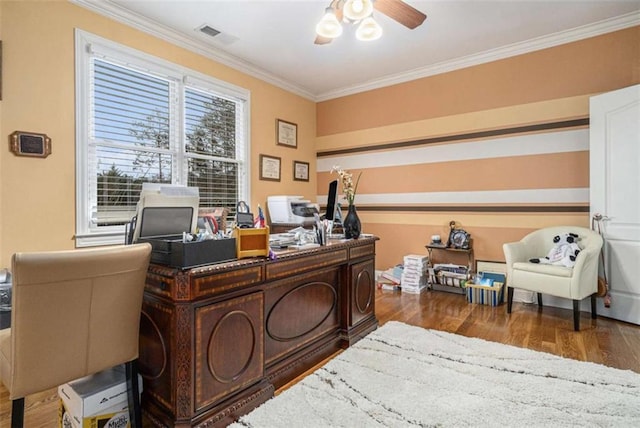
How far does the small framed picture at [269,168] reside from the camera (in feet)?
14.7

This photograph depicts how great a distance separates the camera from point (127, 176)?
3.13 m

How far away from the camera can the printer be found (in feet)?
14.0

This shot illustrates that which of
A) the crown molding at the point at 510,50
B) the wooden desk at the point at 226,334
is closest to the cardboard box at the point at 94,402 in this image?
the wooden desk at the point at 226,334

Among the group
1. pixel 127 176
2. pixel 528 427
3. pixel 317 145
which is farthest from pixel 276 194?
pixel 528 427

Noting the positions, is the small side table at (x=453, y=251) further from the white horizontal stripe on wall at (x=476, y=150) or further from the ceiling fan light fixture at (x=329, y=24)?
the ceiling fan light fixture at (x=329, y=24)

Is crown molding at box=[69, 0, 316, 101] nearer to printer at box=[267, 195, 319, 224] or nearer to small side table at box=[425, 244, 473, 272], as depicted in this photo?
printer at box=[267, 195, 319, 224]

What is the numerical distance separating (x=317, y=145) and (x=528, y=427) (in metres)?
4.57

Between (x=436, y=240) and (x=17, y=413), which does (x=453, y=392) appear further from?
(x=436, y=240)

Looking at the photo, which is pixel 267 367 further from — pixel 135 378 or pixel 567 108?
pixel 567 108

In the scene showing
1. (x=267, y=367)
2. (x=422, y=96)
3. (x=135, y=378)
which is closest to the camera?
(x=135, y=378)

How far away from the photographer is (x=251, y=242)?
1779mm

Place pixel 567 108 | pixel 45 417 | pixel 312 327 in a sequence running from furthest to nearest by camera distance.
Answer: pixel 567 108 → pixel 312 327 → pixel 45 417

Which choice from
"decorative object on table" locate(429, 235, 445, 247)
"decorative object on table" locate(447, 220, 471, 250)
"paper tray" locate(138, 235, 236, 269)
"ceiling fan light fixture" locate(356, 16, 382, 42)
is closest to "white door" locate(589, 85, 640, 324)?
"decorative object on table" locate(447, 220, 471, 250)

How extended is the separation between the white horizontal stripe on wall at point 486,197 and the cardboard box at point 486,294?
100 cm
